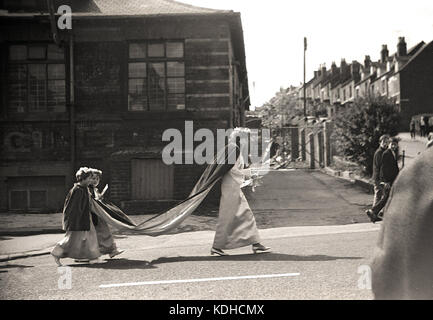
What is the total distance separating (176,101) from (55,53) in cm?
421

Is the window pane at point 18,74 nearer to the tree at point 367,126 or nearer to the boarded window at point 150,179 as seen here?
the boarded window at point 150,179

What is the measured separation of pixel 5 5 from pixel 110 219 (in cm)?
1134

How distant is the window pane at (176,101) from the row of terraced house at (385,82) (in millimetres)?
6752

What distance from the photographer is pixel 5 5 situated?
16.4 meters

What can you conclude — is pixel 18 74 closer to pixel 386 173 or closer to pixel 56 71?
pixel 56 71

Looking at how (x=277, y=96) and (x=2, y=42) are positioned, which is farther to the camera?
(x=277, y=96)

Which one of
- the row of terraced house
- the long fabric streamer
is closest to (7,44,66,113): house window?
the long fabric streamer

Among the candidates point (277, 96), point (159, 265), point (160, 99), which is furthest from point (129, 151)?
point (277, 96)

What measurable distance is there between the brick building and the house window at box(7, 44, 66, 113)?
0.11 feet

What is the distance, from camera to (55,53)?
639 inches

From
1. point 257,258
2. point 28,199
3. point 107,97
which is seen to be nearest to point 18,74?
point 107,97

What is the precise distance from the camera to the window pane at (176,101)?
1605 cm

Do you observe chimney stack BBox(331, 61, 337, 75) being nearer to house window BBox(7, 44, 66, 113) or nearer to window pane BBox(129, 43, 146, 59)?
window pane BBox(129, 43, 146, 59)
